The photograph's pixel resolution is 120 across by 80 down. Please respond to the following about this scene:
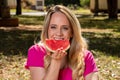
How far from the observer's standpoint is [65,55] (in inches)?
132

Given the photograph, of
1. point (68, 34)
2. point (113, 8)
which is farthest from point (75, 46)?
point (113, 8)

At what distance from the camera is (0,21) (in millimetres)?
20203

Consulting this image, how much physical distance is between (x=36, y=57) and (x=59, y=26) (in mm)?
345

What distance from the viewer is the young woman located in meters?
3.38

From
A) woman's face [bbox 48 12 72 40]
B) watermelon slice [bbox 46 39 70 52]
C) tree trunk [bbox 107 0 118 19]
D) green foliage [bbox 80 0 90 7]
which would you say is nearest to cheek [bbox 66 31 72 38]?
woman's face [bbox 48 12 72 40]

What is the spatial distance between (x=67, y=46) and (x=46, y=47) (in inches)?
8.0

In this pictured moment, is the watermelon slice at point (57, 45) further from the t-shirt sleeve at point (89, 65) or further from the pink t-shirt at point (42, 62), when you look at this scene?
the t-shirt sleeve at point (89, 65)

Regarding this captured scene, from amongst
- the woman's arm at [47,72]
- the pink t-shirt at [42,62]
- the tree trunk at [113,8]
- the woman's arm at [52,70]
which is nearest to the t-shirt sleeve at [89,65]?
the pink t-shirt at [42,62]

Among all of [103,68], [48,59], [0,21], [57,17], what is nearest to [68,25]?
[57,17]

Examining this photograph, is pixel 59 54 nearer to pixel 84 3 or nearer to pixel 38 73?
pixel 38 73

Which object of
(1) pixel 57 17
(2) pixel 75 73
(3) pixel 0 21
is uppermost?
(1) pixel 57 17

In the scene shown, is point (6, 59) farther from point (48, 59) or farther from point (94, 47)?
point (48, 59)

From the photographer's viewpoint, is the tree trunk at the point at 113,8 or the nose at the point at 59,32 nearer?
the nose at the point at 59,32

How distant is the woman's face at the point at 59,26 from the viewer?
11.2 feet
